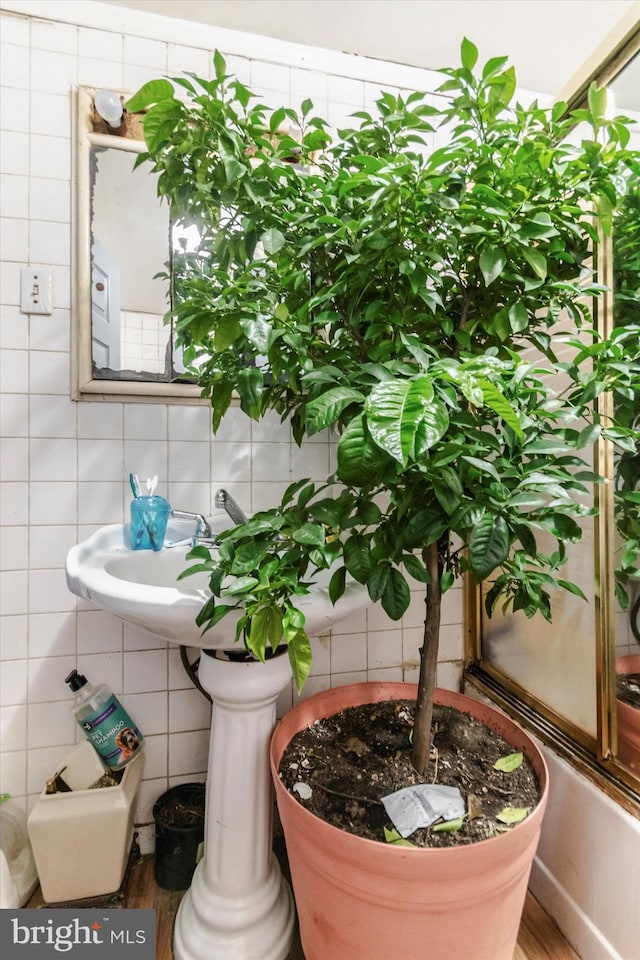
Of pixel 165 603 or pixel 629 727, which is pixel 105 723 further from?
pixel 629 727

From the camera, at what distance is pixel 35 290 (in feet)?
3.79

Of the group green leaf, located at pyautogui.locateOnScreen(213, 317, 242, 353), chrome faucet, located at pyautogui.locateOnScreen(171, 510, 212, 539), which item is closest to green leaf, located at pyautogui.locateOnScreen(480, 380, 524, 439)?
green leaf, located at pyautogui.locateOnScreen(213, 317, 242, 353)

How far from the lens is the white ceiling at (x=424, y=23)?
49.4 inches

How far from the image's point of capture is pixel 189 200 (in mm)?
808

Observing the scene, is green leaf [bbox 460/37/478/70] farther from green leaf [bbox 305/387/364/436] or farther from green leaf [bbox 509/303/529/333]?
green leaf [bbox 305/387/364/436]

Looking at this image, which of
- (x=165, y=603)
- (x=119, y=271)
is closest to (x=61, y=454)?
(x=119, y=271)

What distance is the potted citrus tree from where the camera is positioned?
66 centimetres

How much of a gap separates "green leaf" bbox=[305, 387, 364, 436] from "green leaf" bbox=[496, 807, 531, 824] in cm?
70

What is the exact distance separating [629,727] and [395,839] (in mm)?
521

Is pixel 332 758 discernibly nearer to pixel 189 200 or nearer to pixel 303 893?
pixel 303 893

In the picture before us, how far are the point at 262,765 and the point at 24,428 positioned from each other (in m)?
0.92

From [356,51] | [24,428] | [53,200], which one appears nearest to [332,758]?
[24,428]

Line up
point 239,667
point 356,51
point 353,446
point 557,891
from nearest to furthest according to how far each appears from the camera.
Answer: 1. point 353,446
2. point 239,667
3. point 557,891
4. point 356,51

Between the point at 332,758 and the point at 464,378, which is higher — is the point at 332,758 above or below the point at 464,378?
below
